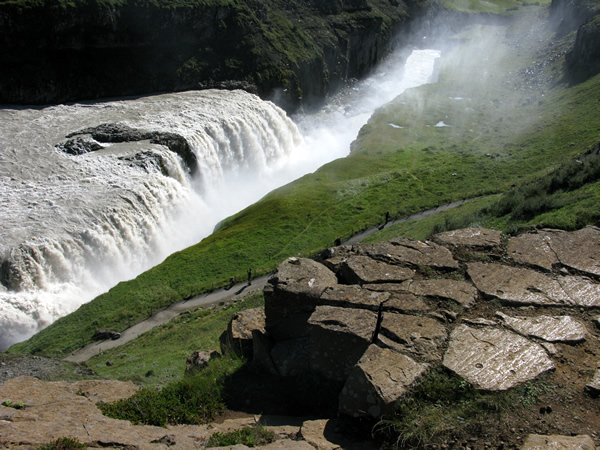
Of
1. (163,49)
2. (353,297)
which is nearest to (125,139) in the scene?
(163,49)

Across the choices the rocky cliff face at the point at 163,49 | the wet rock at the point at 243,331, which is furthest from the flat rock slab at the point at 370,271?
the rocky cliff face at the point at 163,49

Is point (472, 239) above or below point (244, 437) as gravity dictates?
above

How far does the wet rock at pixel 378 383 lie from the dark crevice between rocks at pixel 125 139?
48984 millimetres

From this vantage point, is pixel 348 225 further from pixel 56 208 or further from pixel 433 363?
pixel 433 363

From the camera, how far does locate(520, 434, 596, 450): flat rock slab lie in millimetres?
5762

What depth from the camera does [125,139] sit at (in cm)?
5312

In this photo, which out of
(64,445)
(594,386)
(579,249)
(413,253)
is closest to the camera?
(64,445)

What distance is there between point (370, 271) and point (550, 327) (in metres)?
3.64

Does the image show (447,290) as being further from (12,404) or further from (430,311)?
(12,404)

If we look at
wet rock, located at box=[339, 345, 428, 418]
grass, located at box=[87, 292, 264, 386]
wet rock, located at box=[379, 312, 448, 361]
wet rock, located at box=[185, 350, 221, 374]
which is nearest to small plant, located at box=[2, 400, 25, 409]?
wet rock, located at box=[185, 350, 221, 374]

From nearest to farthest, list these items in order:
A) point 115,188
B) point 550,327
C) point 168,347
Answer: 1. point 550,327
2. point 168,347
3. point 115,188

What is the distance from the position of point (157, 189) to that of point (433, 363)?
148ft

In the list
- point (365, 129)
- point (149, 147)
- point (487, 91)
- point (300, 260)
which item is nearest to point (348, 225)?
point (149, 147)

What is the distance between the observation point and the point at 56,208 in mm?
40938
